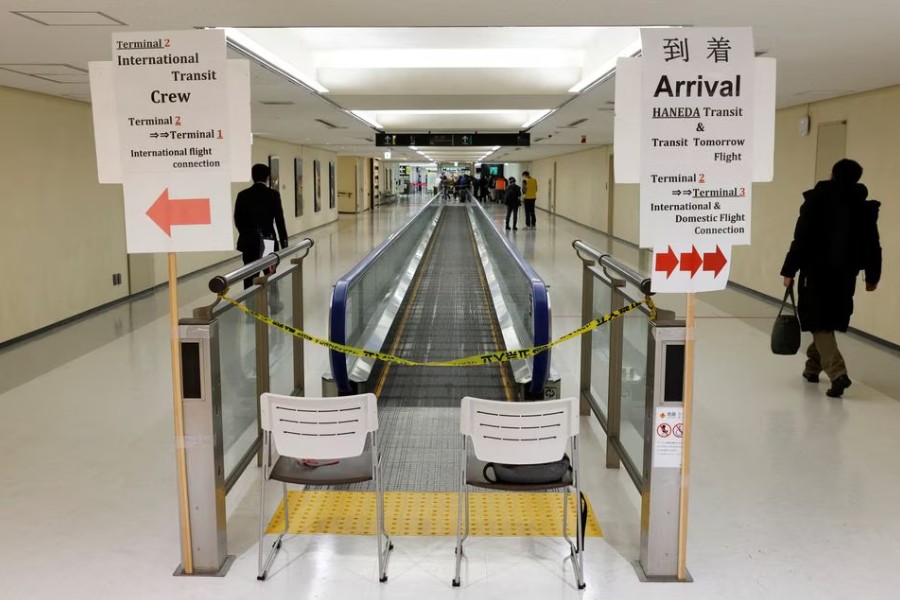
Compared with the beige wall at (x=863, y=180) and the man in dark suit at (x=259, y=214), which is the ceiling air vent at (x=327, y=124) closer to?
the man in dark suit at (x=259, y=214)

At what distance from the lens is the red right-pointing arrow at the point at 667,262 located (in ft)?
11.8

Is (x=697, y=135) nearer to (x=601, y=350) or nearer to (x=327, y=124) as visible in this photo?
(x=601, y=350)

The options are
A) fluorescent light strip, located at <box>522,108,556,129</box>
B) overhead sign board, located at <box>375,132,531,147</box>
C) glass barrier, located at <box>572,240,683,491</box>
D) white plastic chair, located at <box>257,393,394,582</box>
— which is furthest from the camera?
overhead sign board, located at <box>375,132,531,147</box>

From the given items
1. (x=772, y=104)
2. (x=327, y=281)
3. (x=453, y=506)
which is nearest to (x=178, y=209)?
(x=453, y=506)

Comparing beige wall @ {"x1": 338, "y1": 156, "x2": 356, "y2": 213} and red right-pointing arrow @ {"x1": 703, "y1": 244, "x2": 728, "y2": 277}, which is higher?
beige wall @ {"x1": 338, "y1": 156, "x2": 356, "y2": 213}

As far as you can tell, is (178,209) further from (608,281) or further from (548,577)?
(608,281)

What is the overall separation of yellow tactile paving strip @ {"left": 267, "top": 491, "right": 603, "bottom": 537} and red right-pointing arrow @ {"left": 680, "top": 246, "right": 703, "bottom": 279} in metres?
1.57

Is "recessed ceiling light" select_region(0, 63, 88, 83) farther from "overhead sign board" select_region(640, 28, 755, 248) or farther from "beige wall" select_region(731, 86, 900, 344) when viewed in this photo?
"beige wall" select_region(731, 86, 900, 344)

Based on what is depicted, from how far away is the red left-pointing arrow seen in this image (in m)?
3.64

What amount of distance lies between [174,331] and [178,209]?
0.57 metres

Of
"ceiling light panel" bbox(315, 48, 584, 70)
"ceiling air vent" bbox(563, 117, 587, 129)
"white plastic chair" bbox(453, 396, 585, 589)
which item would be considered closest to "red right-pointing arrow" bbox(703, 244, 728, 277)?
"white plastic chair" bbox(453, 396, 585, 589)

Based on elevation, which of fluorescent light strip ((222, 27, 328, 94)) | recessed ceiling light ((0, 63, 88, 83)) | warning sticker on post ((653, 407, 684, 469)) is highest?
fluorescent light strip ((222, 27, 328, 94))

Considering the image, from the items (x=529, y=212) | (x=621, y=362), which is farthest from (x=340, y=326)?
(x=529, y=212)

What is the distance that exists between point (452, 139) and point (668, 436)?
1669cm
